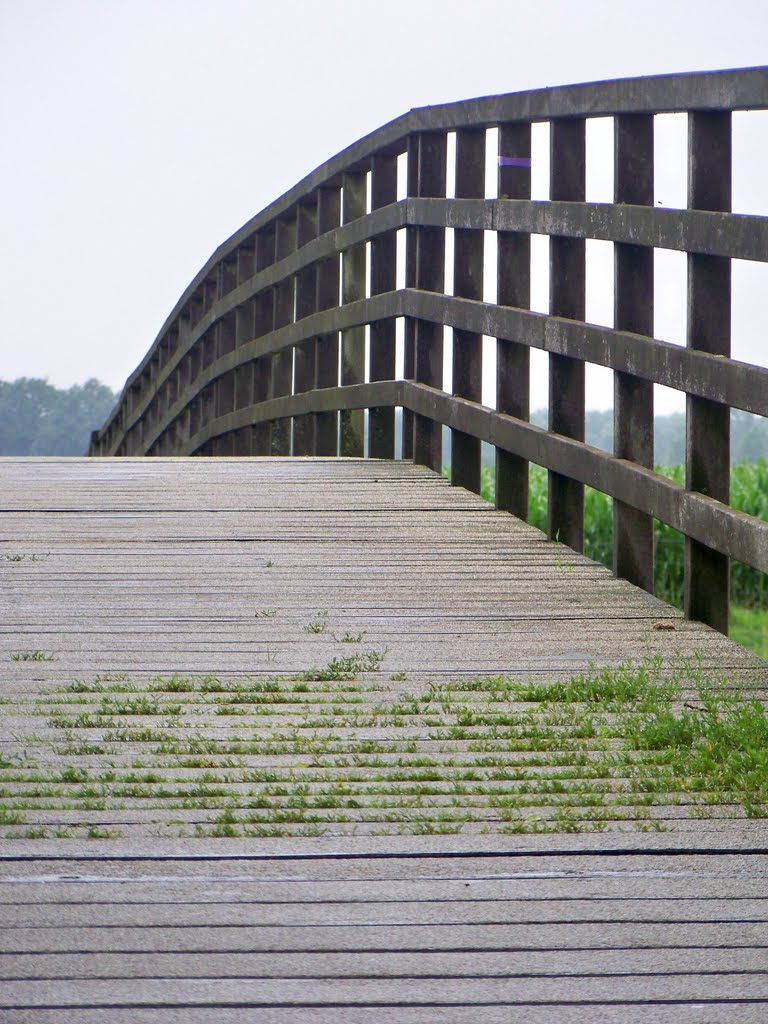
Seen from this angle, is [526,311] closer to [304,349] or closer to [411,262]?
[411,262]

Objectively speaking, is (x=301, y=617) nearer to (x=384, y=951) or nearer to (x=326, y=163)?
(x=384, y=951)

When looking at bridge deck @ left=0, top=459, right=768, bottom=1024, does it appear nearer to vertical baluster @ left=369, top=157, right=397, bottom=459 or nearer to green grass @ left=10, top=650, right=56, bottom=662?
green grass @ left=10, top=650, right=56, bottom=662

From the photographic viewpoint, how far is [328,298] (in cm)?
820

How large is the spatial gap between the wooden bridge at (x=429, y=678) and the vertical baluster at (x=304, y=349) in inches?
58.7

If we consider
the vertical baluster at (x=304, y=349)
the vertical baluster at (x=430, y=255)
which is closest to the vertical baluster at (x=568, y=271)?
the vertical baluster at (x=430, y=255)

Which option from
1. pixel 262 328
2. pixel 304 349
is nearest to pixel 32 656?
pixel 304 349

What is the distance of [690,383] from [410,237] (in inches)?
116

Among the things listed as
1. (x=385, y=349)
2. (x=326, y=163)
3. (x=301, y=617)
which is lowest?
(x=301, y=617)

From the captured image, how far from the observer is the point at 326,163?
25.8ft

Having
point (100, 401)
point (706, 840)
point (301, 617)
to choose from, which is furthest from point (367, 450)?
point (100, 401)

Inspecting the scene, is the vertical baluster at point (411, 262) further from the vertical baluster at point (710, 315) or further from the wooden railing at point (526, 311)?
the vertical baluster at point (710, 315)

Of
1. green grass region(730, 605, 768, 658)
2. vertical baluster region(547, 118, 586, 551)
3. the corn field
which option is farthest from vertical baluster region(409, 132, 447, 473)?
the corn field

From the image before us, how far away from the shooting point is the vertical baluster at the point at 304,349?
877 centimetres

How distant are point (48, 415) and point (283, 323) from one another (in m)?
119
